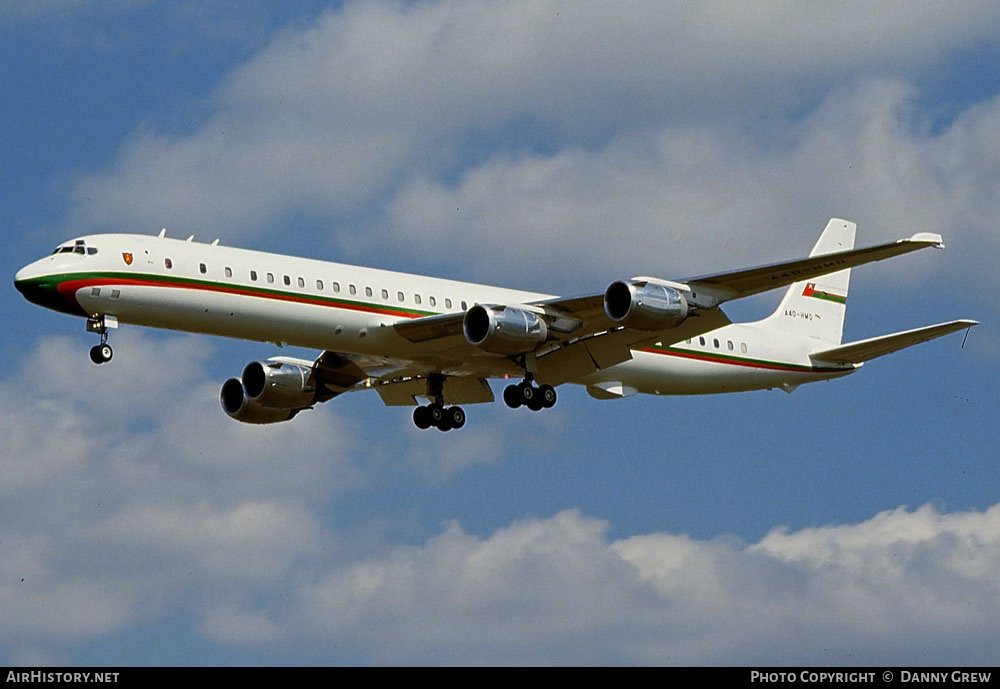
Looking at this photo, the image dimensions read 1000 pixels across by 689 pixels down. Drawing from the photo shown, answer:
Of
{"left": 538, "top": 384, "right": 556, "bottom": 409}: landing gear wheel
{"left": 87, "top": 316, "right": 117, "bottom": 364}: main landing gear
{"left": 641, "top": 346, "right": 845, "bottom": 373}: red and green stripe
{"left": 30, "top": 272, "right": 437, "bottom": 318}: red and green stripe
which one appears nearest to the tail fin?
{"left": 641, "top": 346, "right": 845, "bottom": 373}: red and green stripe

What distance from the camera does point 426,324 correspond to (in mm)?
44906

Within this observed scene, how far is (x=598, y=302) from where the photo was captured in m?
45.5

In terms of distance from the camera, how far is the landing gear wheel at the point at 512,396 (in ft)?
159

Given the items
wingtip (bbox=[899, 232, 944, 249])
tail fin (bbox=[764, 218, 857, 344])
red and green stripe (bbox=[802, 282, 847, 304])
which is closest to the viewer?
wingtip (bbox=[899, 232, 944, 249])

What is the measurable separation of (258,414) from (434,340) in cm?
907

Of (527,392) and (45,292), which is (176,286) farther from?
(527,392)

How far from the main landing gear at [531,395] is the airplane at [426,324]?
0.04 metres

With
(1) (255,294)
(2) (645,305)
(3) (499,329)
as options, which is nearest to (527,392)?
(3) (499,329)

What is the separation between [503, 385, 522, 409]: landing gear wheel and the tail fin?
1202 centimetres

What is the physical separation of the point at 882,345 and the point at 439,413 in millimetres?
14748

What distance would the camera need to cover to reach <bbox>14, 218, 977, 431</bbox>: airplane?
42500 millimetres

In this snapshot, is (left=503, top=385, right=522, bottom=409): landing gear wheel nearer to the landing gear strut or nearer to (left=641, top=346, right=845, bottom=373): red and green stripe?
the landing gear strut
